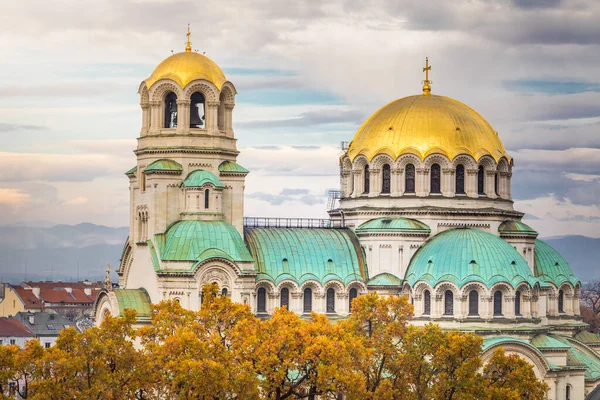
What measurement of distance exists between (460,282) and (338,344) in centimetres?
1646

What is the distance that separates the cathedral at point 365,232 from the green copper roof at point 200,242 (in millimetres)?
82

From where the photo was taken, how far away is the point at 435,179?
8225 centimetres

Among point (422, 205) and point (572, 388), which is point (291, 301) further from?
point (572, 388)

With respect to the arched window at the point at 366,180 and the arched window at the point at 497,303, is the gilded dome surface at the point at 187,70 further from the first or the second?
the arched window at the point at 497,303

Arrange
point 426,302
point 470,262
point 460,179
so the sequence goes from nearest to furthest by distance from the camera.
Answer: point 470,262 → point 426,302 → point 460,179

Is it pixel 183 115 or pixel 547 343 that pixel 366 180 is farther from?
pixel 547 343

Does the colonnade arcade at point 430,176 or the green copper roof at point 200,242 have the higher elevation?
the colonnade arcade at point 430,176

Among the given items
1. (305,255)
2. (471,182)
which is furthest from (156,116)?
(471,182)

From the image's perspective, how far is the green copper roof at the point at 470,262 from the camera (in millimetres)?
76250

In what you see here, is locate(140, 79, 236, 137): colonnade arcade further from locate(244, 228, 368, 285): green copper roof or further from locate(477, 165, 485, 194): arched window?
locate(477, 165, 485, 194): arched window

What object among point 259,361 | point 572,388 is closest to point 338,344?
point 259,361

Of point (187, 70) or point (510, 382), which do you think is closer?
point (510, 382)

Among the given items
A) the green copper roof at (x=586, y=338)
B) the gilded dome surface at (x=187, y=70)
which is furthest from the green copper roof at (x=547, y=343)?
the gilded dome surface at (x=187, y=70)

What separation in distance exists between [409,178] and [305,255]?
26.9ft
